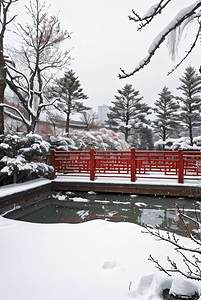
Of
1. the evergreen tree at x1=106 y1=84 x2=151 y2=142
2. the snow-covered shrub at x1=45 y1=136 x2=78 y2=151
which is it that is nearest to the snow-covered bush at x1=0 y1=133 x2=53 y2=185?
the snow-covered shrub at x1=45 y1=136 x2=78 y2=151

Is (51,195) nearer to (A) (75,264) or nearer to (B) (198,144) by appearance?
(A) (75,264)

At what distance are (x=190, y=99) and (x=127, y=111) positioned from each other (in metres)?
5.67

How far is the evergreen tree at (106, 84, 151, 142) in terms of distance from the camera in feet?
58.2

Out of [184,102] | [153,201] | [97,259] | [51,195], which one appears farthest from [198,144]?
[97,259]

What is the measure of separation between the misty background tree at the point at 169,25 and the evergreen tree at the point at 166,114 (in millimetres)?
16621

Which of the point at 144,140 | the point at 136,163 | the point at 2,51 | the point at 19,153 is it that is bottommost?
the point at 136,163

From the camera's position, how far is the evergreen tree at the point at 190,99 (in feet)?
51.5

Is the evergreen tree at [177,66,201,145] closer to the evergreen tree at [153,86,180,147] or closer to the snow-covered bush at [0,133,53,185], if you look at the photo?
the evergreen tree at [153,86,180,147]

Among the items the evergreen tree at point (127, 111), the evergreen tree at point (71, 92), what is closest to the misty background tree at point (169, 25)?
the evergreen tree at point (71, 92)

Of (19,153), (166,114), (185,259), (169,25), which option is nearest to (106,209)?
(185,259)

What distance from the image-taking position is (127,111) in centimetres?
1792

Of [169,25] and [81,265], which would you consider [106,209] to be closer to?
[81,265]

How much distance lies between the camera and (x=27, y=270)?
6.02ft

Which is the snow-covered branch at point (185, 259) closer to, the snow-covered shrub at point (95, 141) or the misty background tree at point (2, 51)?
the misty background tree at point (2, 51)
